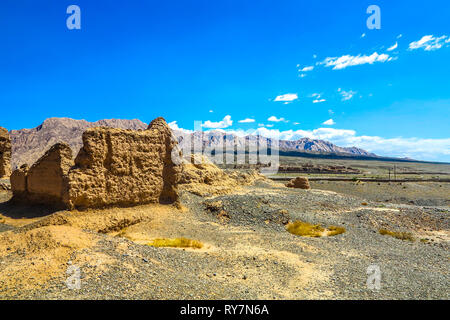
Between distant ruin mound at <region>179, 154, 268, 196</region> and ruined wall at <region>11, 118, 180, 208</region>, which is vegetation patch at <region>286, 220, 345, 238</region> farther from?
distant ruin mound at <region>179, 154, 268, 196</region>

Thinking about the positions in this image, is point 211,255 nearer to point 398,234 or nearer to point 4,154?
point 398,234

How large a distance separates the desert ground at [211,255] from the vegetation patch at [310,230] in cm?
48

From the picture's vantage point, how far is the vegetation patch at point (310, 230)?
46.3 feet

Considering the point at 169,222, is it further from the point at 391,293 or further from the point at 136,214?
the point at 391,293

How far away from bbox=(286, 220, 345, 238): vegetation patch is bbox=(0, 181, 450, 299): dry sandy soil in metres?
0.43

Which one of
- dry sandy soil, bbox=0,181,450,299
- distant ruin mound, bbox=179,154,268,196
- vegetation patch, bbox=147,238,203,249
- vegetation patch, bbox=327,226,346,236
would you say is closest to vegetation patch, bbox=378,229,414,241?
dry sandy soil, bbox=0,181,450,299

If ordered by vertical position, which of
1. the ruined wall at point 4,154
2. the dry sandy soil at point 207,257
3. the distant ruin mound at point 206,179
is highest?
the ruined wall at point 4,154

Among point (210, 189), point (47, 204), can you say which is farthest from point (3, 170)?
point (210, 189)

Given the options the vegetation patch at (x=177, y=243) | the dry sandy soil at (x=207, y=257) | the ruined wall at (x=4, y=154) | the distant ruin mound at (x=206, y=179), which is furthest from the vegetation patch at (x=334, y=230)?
the ruined wall at (x=4, y=154)

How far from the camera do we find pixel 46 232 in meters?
7.97

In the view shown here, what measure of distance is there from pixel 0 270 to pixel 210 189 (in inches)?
670

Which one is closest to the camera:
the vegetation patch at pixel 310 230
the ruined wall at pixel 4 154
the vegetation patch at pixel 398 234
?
the vegetation patch at pixel 310 230

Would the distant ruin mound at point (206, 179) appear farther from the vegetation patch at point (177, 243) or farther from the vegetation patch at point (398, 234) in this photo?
the vegetation patch at point (398, 234)

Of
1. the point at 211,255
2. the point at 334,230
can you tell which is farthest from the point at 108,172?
the point at 334,230
